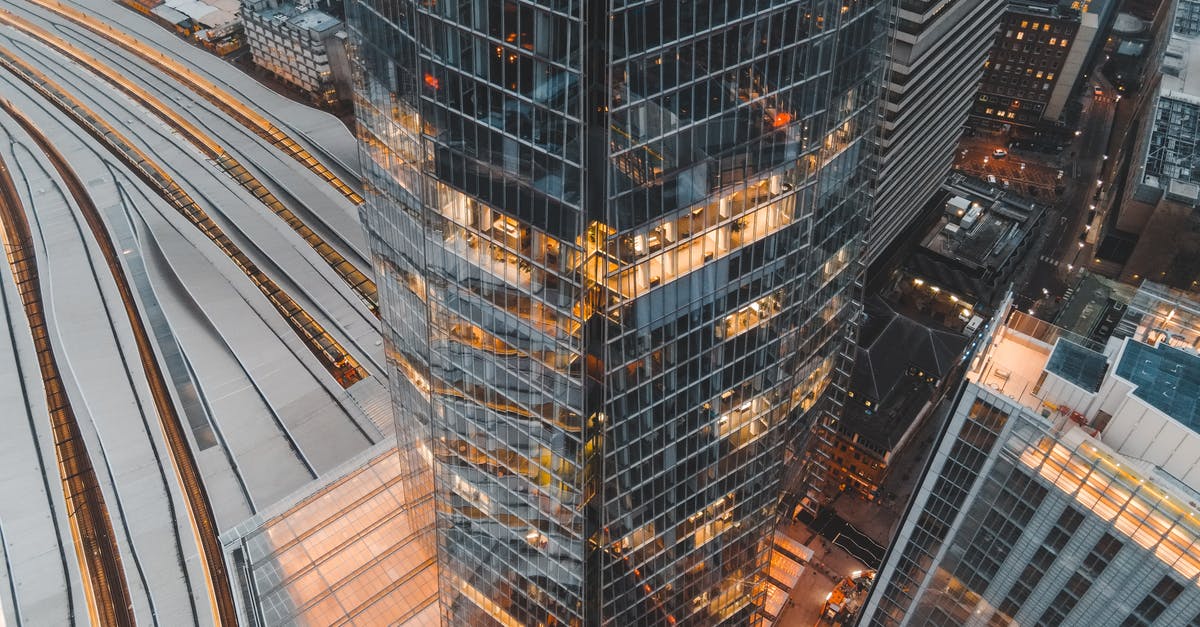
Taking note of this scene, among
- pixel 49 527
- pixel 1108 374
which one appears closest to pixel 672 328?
pixel 1108 374

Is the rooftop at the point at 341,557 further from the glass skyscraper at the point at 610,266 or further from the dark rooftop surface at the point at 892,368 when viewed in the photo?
the dark rooftop surface at the point at 892,368

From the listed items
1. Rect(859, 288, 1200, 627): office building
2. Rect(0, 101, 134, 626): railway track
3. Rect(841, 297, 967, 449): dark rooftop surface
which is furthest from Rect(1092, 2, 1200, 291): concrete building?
Rect(0, 101, 134, 626): railway track

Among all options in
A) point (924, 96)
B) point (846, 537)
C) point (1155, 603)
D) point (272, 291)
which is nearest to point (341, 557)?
point (272, 291)

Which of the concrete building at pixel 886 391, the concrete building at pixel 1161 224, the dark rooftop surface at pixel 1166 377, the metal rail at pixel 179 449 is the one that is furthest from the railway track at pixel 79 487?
the concrete building at pixel 1161 224

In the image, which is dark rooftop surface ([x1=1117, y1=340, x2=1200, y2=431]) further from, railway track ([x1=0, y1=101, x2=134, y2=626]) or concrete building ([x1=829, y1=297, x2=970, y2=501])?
railway track ([x1=0, y1=101, x2=134, y2=626])

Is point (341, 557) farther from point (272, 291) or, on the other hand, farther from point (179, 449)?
point (272, 291)
